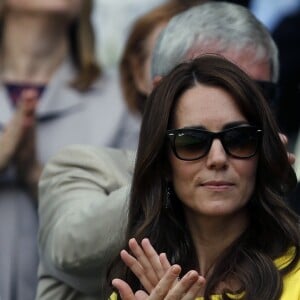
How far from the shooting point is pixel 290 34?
623 cm

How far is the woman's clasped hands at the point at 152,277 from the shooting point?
3230 mm

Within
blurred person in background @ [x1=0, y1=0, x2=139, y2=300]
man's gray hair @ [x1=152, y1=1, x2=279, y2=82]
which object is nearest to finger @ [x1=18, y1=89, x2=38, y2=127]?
blurred person in background @ [x1=0, y1=0, x2=139, y2=300]

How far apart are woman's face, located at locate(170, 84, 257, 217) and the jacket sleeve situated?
347 millimetres

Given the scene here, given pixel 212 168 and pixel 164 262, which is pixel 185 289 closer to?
pixel 164 262

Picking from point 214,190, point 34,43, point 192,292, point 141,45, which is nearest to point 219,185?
point 214,190

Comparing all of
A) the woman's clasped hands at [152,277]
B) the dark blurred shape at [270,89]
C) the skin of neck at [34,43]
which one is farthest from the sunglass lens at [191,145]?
the skin of neck at [34,43]

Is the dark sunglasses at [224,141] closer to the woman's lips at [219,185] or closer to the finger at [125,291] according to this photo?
the woman's lips at [219,185]

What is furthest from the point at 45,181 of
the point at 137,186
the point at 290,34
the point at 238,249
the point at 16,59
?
the point at 290,34

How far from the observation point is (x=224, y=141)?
3.54 metres

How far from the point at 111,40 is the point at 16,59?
1.15 meters

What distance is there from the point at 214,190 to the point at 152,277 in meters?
0.33

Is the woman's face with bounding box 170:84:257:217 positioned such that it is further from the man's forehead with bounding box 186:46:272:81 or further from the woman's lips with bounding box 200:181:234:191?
the man's forehead with bounding box 186:46:272:81

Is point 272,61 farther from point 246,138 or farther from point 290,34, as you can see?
point 290,34

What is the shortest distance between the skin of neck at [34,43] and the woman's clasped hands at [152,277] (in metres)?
2.40
